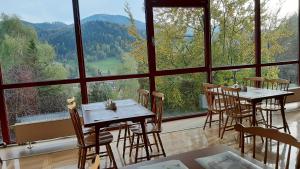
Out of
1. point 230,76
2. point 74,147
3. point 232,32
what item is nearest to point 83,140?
point 74,147

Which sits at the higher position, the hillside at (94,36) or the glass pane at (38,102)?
the hillside at (94,36)

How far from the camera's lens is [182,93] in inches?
209

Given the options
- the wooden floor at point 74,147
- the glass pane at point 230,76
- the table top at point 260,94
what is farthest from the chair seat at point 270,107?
the glass pane at point 230,76

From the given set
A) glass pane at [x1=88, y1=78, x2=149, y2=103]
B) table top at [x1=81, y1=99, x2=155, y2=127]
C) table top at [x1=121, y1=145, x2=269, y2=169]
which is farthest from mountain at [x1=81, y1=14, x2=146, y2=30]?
table top at [x1=121, y1=145, x2=269, y2=169]

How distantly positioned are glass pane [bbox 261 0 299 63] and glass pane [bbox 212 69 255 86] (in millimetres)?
541

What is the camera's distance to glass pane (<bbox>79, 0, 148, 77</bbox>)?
4.62m

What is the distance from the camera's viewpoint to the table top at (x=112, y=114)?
9.35ft

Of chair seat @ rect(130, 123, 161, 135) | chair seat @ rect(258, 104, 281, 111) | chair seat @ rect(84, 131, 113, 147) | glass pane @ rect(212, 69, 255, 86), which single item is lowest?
chair seat @ rect(84, 131, 113, 147)

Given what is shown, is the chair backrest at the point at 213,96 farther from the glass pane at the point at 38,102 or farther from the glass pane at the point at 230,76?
the glass pane at the point at 38,102

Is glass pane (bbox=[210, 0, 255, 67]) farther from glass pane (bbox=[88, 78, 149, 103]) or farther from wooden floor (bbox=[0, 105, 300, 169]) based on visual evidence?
glass pane (bbox=[88, 78, 149, 103])

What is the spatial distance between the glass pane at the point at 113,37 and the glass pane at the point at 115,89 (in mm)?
176

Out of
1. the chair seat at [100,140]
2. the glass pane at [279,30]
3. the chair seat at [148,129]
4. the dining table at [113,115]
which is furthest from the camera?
the glass pane at [279,30]

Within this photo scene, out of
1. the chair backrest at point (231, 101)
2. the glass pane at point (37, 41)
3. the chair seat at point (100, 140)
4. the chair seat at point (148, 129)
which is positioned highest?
the glass pane at point (37, 41)

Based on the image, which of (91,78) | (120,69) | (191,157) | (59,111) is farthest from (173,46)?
(191,157)
